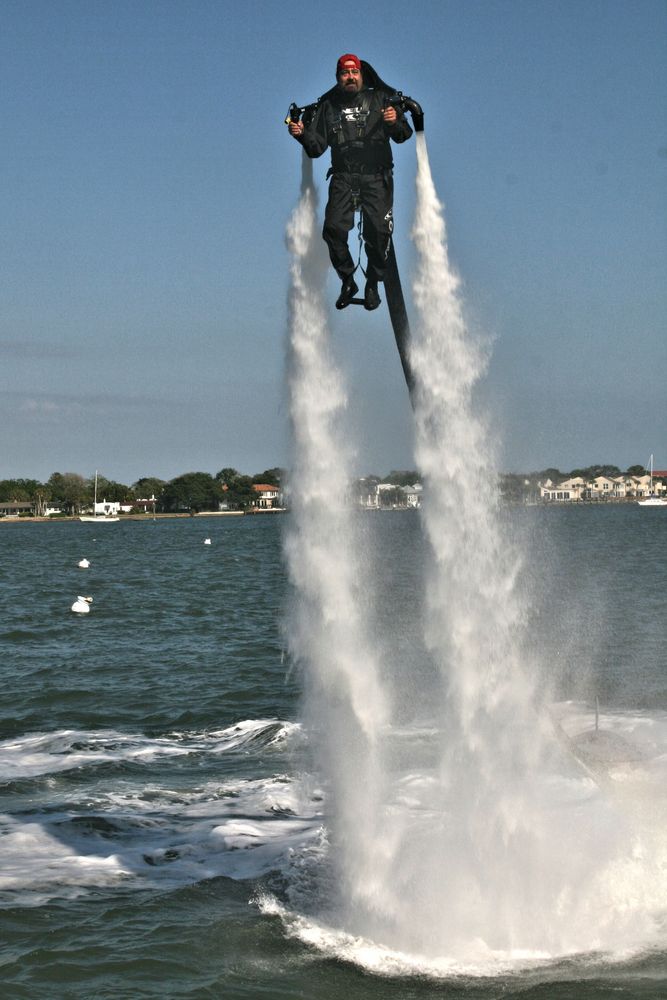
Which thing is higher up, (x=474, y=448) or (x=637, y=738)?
(x=474, y=448)

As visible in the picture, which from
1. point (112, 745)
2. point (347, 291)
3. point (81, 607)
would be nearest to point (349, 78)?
point (347, 291)

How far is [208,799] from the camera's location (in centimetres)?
1872

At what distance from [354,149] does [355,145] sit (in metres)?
0.04

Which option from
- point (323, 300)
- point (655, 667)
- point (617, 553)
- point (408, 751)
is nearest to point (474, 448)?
point (323, 300)

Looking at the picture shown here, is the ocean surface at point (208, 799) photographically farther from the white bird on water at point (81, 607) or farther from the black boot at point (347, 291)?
the white bird on water at point (81, 607)

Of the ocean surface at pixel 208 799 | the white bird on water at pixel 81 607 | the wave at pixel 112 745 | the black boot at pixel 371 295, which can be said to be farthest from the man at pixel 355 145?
the white bird on water at pixel 81 607

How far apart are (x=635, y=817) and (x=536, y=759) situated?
11.0 ft

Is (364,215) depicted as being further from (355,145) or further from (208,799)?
(208,799)

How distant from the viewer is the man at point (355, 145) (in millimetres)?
10648

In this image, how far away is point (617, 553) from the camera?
90.8 m

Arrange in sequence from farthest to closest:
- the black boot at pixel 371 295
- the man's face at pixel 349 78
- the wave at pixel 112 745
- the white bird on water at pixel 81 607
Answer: the white bird on water at pixel 81 607
the wave at pixel 112 745
the black boot at pixel 371 295
the man's face at pixel 349 78

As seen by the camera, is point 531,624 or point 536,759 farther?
point 531,624

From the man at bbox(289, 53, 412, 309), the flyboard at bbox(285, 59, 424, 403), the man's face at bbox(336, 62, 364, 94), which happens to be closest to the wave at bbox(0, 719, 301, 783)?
the flyboard at bbox(285, 59, 424, 403)

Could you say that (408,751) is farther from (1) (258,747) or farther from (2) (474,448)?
(2) (474,448)
